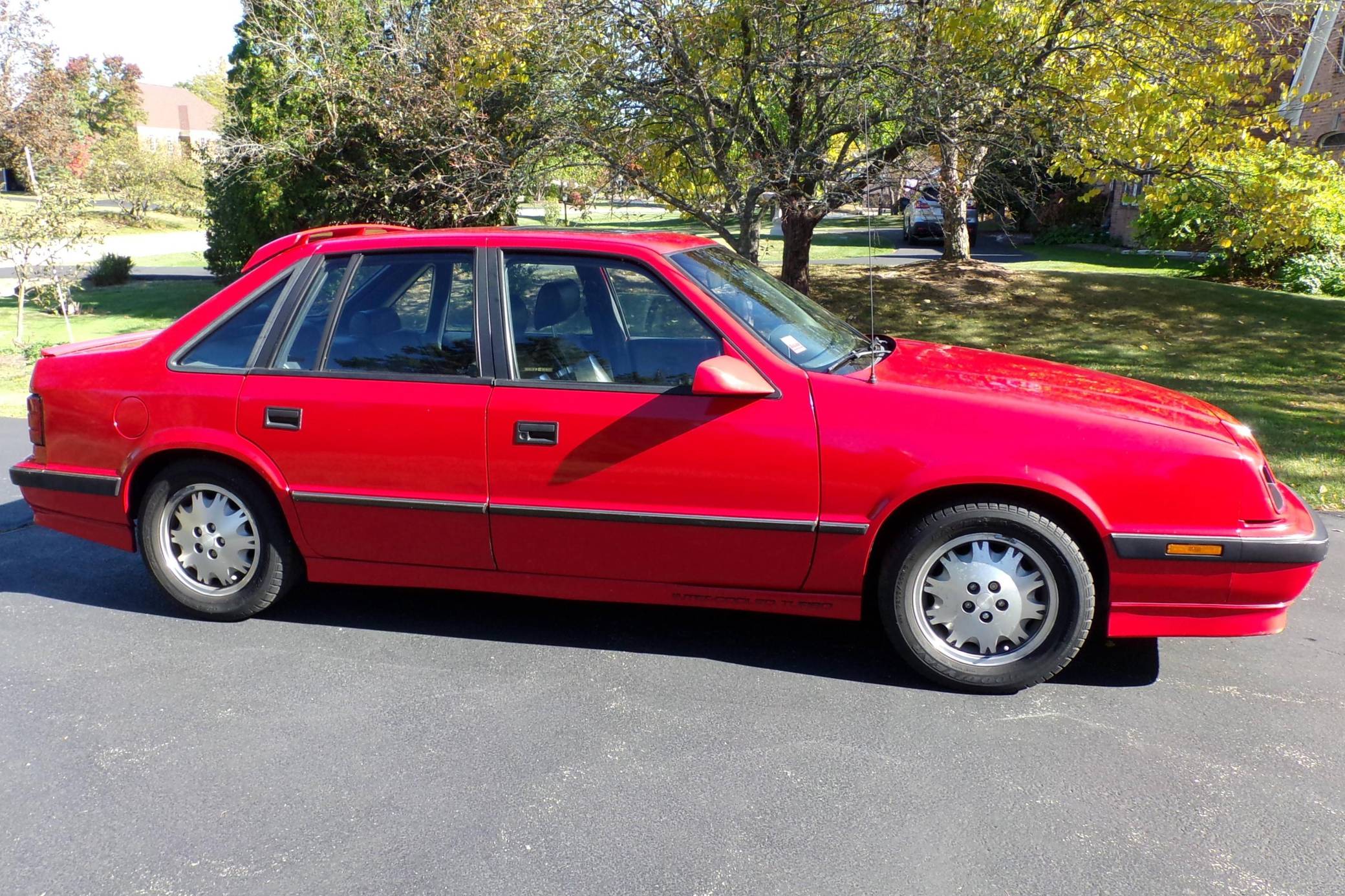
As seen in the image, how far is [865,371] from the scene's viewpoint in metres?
4.16

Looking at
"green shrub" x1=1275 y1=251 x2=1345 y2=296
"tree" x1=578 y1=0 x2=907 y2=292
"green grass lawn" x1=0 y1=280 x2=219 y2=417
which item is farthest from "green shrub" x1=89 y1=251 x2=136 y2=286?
"green shrub" x1=1275 y1=251 x2=1345 y2=296

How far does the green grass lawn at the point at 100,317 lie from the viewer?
43.1 feet

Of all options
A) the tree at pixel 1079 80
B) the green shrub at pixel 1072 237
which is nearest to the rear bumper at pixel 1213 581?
the tree at pixel 1079 80

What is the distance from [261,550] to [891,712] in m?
2.71

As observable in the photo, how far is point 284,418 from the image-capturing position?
4.41 m

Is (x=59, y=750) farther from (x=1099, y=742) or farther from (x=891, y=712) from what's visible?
(x=1099, y=742)

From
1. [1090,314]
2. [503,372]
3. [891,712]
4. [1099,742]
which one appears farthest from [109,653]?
[1090,314]

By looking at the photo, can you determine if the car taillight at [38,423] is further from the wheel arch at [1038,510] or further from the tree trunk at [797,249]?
the tree trunk at [797,249]

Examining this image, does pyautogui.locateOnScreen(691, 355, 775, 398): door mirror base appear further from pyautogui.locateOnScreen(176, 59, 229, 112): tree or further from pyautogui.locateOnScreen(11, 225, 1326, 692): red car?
pyautogui.locateOnScreen(176, 59, 229, 112): tree

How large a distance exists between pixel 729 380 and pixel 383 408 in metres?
1.45

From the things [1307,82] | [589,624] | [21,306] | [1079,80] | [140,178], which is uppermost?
[1307,82]

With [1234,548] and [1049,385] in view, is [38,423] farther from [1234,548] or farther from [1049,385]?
[1234,548]

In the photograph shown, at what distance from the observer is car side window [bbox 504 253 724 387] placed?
4137mm

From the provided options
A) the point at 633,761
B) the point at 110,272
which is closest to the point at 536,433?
the point at 633,761
